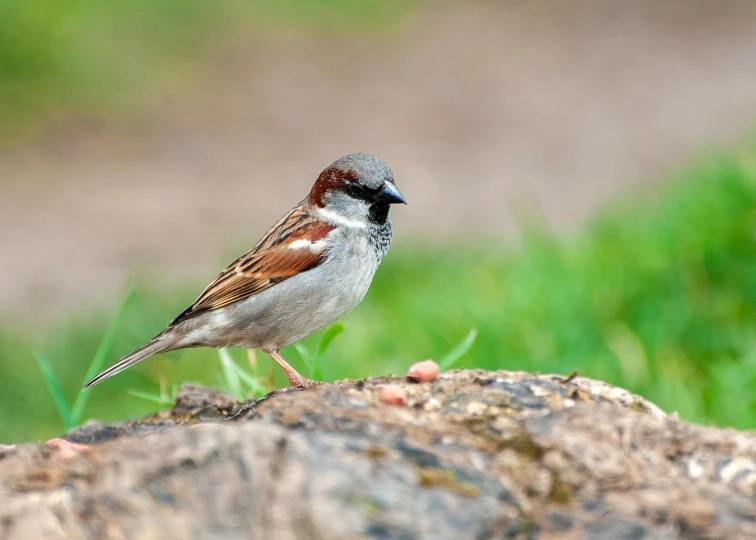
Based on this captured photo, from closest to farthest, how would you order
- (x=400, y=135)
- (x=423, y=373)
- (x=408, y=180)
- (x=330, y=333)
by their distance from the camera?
(x=423, y=373)
(x=330, y=333)
(x=408, y=180)
(x=400, y=135)

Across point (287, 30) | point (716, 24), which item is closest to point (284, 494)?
point (287, 30)

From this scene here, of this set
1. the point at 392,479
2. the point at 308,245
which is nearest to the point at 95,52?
the point at 308,245

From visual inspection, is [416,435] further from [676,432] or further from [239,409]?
[239,409]

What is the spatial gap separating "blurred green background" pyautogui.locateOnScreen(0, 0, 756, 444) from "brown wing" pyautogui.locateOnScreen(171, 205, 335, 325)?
0.58m

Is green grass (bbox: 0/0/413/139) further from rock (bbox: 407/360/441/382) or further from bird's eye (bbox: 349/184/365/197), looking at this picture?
rock (bbox: 407/360/441/382)

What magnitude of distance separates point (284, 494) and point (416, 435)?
37cm

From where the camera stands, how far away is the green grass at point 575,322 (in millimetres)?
4797

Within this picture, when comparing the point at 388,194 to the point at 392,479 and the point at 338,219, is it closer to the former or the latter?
the point at 338,219

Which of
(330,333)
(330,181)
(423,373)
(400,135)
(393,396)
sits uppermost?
(400,135)

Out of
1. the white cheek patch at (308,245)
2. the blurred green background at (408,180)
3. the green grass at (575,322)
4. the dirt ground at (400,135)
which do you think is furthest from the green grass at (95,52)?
the white cheek patch at (308,245)

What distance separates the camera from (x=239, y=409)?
9.03 ft

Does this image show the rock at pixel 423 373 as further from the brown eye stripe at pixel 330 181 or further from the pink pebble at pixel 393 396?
the brown eye stripe at pixel 330 181

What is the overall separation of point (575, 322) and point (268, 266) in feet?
5.97

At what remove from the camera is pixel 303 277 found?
396cm
